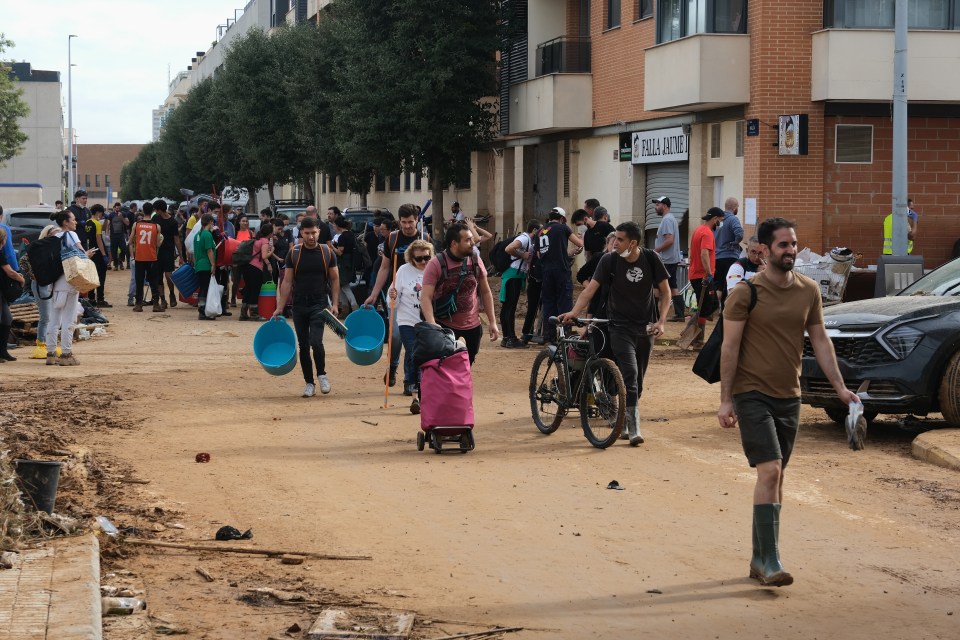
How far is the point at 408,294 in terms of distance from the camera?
12.9 metres

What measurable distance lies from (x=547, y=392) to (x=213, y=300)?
1348 cm

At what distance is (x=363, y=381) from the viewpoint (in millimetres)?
15758

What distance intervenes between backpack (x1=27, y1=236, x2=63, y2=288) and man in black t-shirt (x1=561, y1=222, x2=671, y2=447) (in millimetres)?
7810

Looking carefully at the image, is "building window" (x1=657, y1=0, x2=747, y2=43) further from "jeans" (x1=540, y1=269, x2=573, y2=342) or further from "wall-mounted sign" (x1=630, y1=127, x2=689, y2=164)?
"jeans" (x1=540, y1=269, x2=573, y2=342)

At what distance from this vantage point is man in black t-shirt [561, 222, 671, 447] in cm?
1110

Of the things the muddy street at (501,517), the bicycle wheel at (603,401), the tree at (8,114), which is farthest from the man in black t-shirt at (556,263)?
the tree at (8,114)

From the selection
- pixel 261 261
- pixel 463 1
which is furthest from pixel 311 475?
pixel 463 1

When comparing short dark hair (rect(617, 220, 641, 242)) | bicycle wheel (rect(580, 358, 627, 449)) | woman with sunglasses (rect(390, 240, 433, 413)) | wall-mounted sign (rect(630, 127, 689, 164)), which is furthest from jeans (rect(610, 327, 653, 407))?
wall-mounted sign (rect(630, 127, 689, 164))

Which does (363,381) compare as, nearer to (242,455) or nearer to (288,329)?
(288,329)

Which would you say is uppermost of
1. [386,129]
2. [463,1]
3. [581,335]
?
[463,1]

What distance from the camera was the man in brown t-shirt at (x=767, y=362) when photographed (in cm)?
676

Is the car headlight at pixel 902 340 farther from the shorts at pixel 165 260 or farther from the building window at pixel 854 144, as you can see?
the shorts at pixel 165 260

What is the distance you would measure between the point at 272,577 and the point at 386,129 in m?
32.6

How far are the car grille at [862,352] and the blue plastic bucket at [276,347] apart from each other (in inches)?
222
